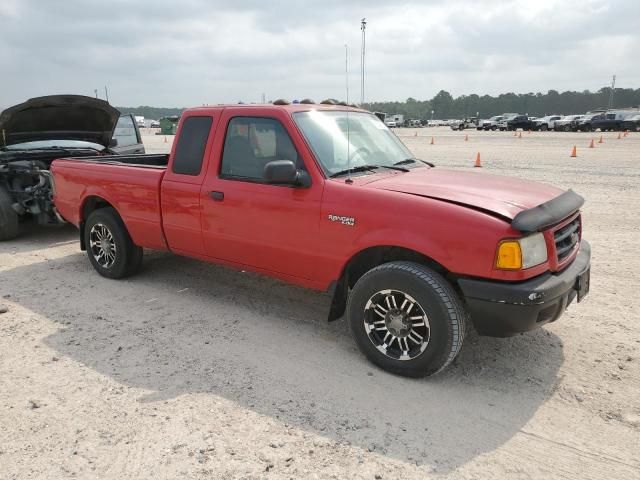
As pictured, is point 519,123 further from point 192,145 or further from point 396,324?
point 396,324

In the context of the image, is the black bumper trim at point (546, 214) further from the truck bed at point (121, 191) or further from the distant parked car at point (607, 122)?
the distant parked car at point (607, 122)

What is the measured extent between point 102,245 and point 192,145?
74.6 inches

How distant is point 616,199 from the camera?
10.1m

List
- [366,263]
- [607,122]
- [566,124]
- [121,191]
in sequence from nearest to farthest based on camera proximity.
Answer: [366,263]
[121,191]
[607,122]
[566,124]

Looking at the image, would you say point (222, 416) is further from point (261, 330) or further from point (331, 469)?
point (261, 330)

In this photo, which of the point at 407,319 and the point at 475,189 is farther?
the point at 475,189

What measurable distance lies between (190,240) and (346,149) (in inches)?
69.6

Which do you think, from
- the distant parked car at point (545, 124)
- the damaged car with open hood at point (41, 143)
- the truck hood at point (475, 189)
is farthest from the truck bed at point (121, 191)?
the distant parked car at point (545, 124)

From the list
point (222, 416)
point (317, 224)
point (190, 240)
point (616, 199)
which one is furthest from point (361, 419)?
point (616, 199)

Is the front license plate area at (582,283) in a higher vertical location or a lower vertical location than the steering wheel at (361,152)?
lower

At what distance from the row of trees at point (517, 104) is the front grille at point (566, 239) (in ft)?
393

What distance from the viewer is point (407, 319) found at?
11.8 feet

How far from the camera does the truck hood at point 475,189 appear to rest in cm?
340

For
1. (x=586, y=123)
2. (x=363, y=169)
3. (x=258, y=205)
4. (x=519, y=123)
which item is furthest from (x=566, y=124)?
(x=258, y=205)
